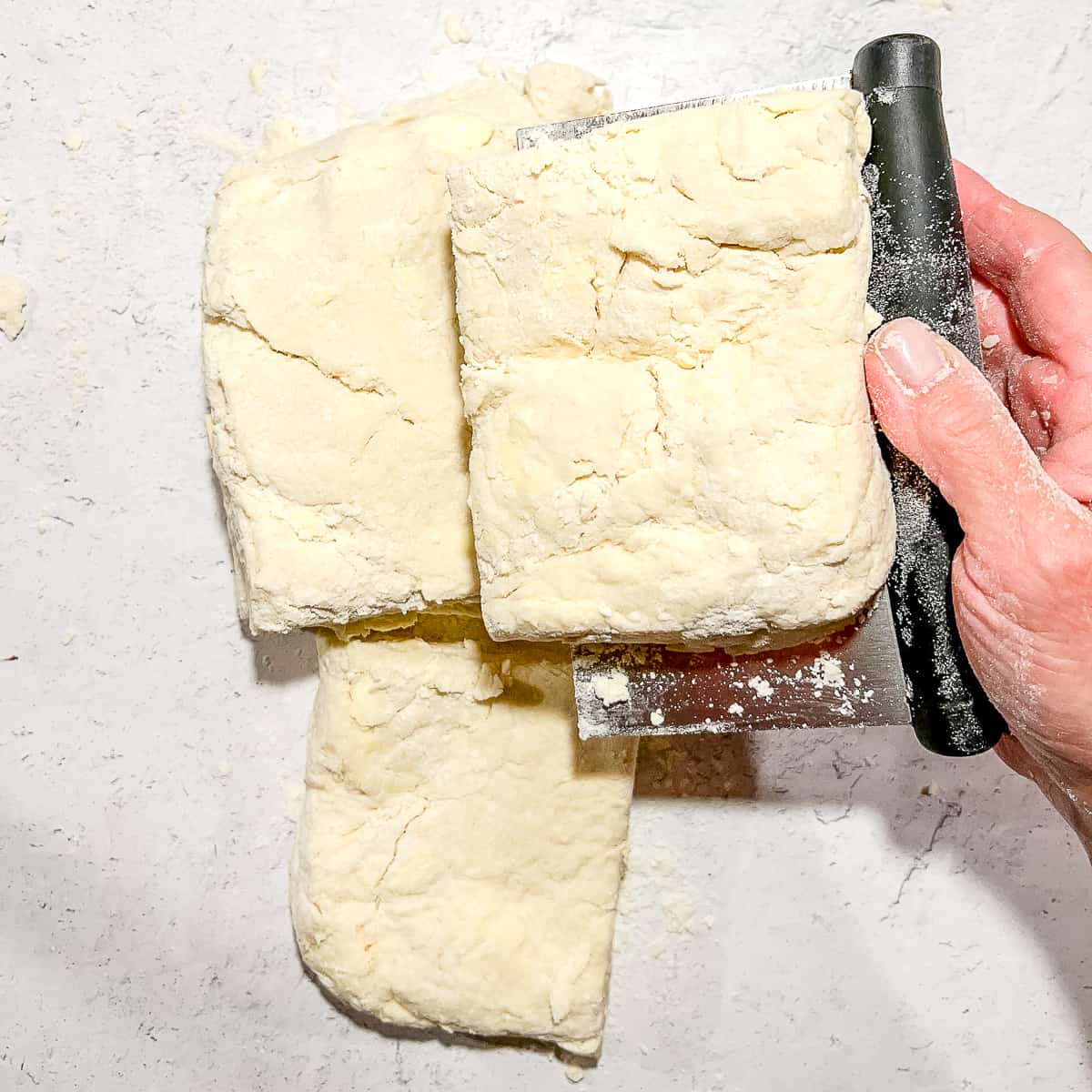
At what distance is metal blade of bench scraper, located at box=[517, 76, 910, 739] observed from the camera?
58.4 inches

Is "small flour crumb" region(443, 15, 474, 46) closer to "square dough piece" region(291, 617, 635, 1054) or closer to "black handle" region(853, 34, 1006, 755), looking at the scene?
"black handle" region(853, 34, 1006, 755)

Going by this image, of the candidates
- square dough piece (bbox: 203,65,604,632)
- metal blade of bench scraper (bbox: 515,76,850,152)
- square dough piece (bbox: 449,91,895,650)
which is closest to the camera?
square dough piece (bbox: 449,91,895,650)

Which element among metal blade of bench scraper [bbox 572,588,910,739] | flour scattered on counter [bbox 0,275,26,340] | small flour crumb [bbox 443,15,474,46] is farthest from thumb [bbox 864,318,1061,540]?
flour scattered on counter [bbox 0,275,26,340]

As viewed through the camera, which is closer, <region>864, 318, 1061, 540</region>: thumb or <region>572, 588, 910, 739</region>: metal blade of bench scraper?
<region>864, 318, 1061, 540</region>: thumb

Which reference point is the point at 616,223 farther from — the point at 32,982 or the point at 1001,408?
the point at 32,982

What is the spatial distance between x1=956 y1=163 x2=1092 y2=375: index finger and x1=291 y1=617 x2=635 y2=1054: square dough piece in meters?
1.00

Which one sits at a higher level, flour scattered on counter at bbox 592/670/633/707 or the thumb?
the thumb

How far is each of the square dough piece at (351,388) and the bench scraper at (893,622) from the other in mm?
260

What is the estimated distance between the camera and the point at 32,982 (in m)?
2.02

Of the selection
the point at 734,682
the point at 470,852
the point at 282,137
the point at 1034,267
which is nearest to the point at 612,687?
the point at 734,682

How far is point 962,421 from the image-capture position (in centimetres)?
138

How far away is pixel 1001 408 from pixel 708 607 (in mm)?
491

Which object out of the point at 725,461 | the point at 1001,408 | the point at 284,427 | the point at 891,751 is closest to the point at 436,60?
the point at 284,427

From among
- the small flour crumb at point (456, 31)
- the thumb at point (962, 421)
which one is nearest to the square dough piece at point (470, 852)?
the thumb at point (962, 421)
